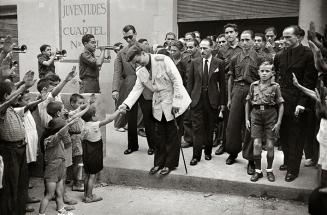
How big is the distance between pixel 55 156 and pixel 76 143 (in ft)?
2.67

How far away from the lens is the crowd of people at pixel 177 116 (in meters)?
4.87

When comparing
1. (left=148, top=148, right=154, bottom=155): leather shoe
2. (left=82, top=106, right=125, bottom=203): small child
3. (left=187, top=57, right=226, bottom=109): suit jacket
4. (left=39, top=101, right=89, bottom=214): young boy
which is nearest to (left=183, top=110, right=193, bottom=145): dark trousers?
(left=148, top=148, right=154, bottom=155): leather shoe

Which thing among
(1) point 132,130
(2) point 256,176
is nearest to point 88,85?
(1) point 132,130

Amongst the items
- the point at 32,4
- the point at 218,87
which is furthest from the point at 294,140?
the point at 32,4

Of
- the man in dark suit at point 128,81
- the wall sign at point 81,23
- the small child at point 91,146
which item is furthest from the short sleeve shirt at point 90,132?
the wall sign at point 81,23

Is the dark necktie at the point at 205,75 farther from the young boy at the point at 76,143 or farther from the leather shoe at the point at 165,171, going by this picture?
the young boy at the point at 76,143

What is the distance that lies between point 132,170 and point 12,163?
2084mm

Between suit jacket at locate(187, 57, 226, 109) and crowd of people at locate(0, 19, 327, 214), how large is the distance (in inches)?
0.6

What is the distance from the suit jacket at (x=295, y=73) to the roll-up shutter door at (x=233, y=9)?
4365mm

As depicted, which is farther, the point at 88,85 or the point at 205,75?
the point at 88,85

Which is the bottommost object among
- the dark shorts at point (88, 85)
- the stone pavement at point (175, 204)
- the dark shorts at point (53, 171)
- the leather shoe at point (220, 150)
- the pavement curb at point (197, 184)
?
the stone pavement at point (175, 204)

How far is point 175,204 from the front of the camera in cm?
554

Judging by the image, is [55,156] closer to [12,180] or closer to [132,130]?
[12,180]

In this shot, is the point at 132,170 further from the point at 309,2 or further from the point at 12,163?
the point at 309,2
